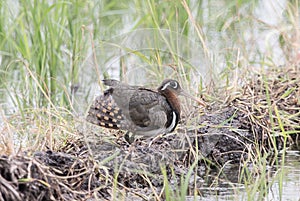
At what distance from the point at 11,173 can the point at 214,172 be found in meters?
2.06

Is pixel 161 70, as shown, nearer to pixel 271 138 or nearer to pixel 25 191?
pixel 271 138

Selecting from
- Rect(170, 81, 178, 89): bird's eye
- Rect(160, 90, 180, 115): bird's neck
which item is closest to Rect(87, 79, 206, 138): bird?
Rect(160, 90, 180, 115): bird's neck

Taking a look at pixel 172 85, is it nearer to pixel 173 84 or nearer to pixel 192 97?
pixel 173 84

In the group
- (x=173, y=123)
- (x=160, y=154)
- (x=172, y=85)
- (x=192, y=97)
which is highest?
(x=172, y=85)

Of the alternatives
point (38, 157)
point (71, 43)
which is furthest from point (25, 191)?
point (71, 43)

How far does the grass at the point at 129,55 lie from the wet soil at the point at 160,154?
7cm

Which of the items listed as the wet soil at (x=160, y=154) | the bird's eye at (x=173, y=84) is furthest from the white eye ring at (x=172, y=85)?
the wet soil at (x=160, y=154)

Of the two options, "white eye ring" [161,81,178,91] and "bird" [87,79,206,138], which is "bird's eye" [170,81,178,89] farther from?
"bird" [87,79,206,138]

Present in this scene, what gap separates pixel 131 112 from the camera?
5.59m

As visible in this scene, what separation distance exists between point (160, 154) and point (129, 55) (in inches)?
57.1

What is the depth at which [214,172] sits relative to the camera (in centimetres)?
599

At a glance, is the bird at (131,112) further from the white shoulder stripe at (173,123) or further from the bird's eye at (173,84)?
the bird's eye at (173,84)

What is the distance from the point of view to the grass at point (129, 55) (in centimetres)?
645

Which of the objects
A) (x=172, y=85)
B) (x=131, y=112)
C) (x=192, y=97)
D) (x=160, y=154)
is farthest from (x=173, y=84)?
(x=160, y=154)
